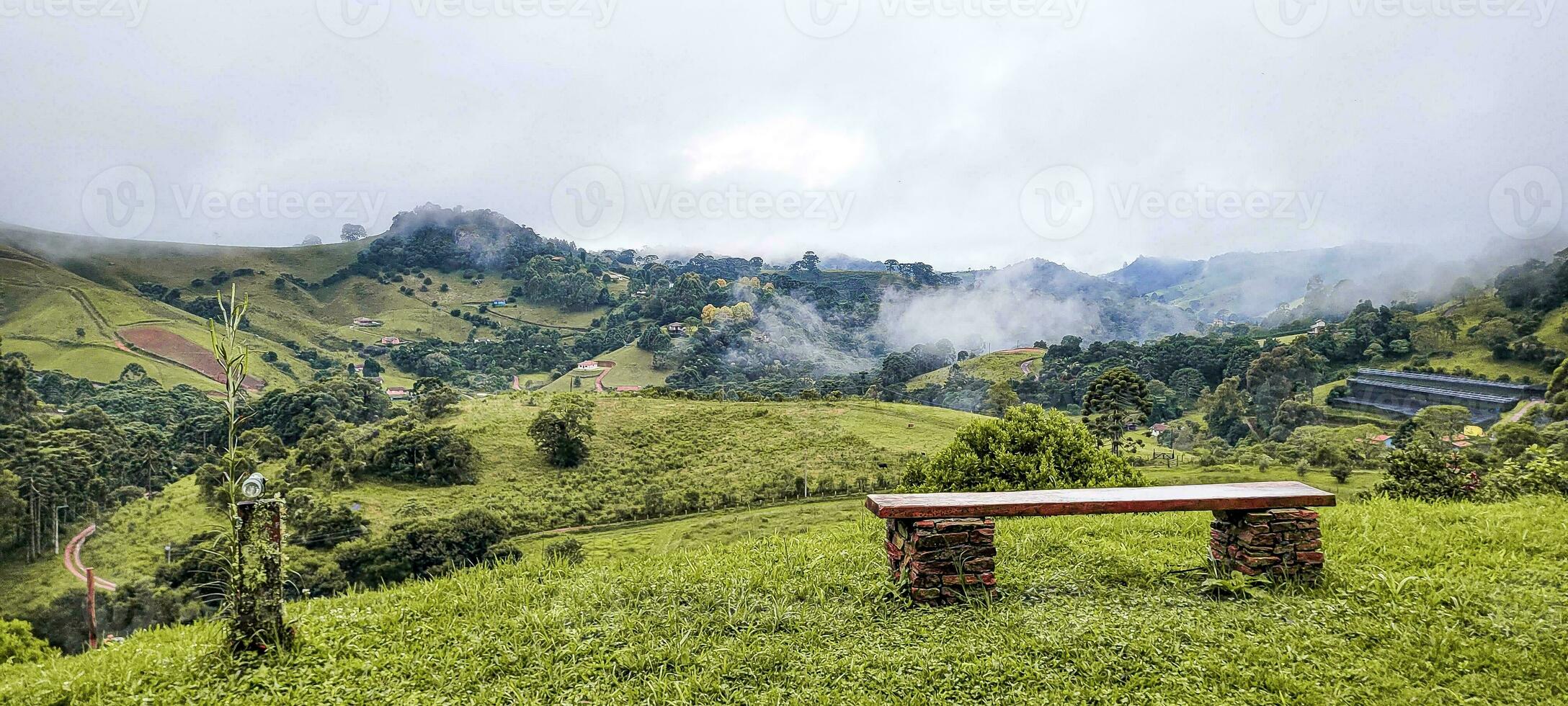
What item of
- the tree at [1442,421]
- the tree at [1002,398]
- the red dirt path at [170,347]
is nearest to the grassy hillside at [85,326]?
the red dirt path at [170,347]

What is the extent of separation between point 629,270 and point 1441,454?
478 ft

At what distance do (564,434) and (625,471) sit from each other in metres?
5.21

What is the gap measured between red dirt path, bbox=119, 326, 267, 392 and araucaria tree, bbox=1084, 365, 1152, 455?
7723cm

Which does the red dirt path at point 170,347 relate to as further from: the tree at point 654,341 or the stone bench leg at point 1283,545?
the stone bench leg at point 1283,545

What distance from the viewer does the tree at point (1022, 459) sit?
8.23 m

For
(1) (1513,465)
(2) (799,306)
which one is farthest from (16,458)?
(2) (799,306)

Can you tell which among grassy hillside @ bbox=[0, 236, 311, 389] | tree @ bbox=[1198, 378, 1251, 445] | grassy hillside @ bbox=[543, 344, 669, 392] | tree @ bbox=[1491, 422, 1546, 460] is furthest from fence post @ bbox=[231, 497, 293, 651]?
grassy hillside @ bbox=[543, 344, 669, 392]

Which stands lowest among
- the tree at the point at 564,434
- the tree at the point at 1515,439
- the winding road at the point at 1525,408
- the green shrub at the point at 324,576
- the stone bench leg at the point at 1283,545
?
the green shrub at the point at 324,576

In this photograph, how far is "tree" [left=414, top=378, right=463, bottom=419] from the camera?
54.0 meters

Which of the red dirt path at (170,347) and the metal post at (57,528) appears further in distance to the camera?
the red dirt path at (170,347)

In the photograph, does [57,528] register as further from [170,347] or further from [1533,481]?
[1533,481]

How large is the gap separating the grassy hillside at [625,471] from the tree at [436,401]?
138 cm

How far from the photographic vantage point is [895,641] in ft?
11.7

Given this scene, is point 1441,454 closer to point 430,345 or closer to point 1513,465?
point 1513,465
